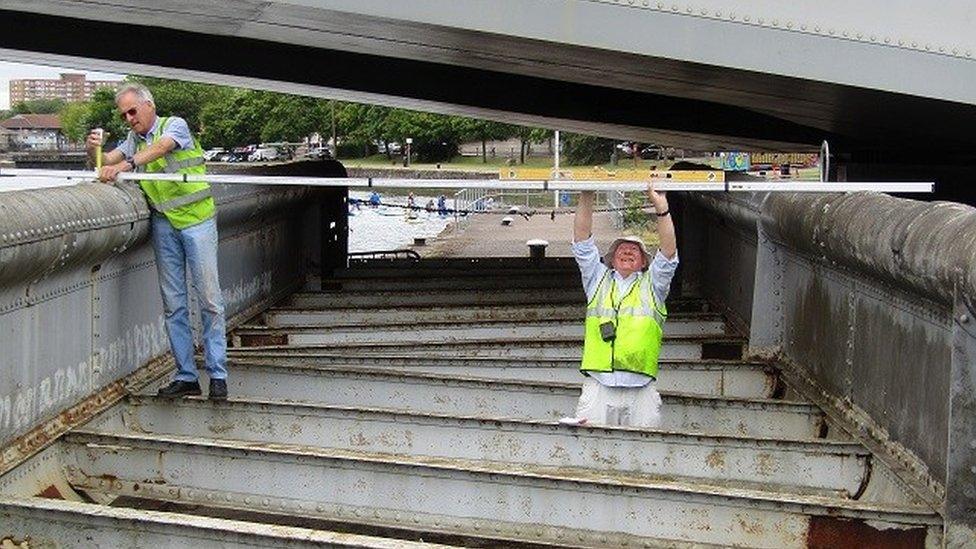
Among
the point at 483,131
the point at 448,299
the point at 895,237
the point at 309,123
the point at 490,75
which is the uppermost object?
the point at 309,123

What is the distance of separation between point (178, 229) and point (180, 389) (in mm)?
854

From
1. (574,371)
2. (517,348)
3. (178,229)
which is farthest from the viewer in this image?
(517,348)

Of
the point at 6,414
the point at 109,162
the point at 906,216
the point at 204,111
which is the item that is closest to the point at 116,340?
the point at 109,162

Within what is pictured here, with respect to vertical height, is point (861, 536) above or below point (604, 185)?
below

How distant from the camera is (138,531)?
15.5 ft

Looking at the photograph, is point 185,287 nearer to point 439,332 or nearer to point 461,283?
point 439,332

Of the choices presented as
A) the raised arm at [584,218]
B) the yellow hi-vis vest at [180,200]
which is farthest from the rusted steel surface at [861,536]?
the yellow hi-vis vest at [180,200]

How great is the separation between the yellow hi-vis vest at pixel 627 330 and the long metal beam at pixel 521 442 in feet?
1.94

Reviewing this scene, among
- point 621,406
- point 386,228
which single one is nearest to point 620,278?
point 621,406

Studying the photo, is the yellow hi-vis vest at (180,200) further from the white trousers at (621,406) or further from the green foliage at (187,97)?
the green foliage at (187,97)

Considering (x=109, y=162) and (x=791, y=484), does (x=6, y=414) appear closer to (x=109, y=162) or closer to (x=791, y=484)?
(x=109, y=162)

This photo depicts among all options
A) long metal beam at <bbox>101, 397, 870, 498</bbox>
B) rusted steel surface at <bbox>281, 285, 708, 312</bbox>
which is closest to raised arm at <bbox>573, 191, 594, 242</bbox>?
long metal beam at <bbox>101, 397, 870, 498</bbox>

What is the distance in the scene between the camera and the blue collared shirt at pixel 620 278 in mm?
6371

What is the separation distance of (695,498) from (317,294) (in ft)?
24.2
